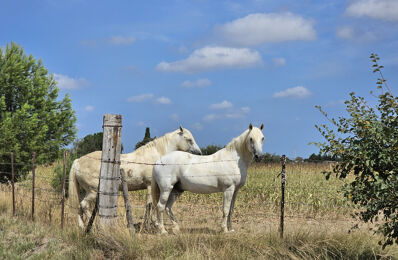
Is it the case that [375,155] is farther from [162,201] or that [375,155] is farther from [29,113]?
[29,113]

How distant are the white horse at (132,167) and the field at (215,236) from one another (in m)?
0.60

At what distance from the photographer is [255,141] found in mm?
7906

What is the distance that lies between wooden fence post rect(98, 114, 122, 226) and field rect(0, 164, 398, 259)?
0.95ft

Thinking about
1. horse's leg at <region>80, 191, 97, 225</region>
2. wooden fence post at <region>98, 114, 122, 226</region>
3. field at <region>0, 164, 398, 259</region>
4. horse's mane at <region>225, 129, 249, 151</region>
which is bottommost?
field at <region>0, 164, 398, 259</region>

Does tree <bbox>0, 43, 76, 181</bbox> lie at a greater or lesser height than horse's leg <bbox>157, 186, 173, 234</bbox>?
greater

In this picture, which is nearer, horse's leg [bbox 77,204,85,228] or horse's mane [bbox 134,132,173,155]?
horse's leg [bbox 77,204,85,228]

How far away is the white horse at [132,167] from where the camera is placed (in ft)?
31.0

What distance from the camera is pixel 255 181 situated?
49.6 ft

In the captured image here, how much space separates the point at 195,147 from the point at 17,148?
1022 cm

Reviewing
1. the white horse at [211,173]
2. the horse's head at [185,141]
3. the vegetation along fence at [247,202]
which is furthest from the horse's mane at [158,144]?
the vegetation along fence at [247,202]

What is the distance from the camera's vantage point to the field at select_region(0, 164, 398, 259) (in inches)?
268

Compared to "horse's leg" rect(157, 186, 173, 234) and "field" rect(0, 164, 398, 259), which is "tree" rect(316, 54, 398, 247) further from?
"horse's leg" rect(157, 186, 173, 234)

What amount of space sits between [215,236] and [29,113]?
14.3 metres

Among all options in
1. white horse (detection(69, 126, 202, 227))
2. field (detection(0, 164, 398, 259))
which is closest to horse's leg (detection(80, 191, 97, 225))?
white horse (detection(69, 126, 202, 227))
